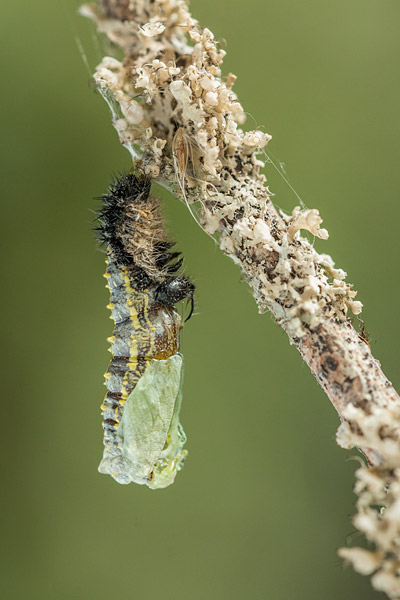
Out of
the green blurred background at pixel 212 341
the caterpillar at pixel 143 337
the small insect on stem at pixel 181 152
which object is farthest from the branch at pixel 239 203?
the green blurred background at pixel 212 341

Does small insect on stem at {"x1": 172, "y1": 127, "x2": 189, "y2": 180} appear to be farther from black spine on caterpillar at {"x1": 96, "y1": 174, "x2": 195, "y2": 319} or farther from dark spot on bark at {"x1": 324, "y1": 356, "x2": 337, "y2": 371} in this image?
dark spot on bark at {"x1": 324, "y1": 356, "x2": 337, "y2": 371}

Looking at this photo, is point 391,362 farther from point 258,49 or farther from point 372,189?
point 258,49

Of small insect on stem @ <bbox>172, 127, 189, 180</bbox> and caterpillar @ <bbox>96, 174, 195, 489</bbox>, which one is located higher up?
small insect on stem @ <bbox>172, 127, 189, 180</bbox>

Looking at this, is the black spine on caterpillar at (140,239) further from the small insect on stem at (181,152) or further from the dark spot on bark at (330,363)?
the dark spot on bark at (330,363)

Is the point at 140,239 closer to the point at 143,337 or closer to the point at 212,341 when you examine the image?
the point at 143,337

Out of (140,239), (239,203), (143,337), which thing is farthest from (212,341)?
(239,203)

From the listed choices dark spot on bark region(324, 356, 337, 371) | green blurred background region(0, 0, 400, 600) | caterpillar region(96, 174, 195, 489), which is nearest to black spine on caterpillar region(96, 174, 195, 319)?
caterpillar region(96, 174, 195, 489)
